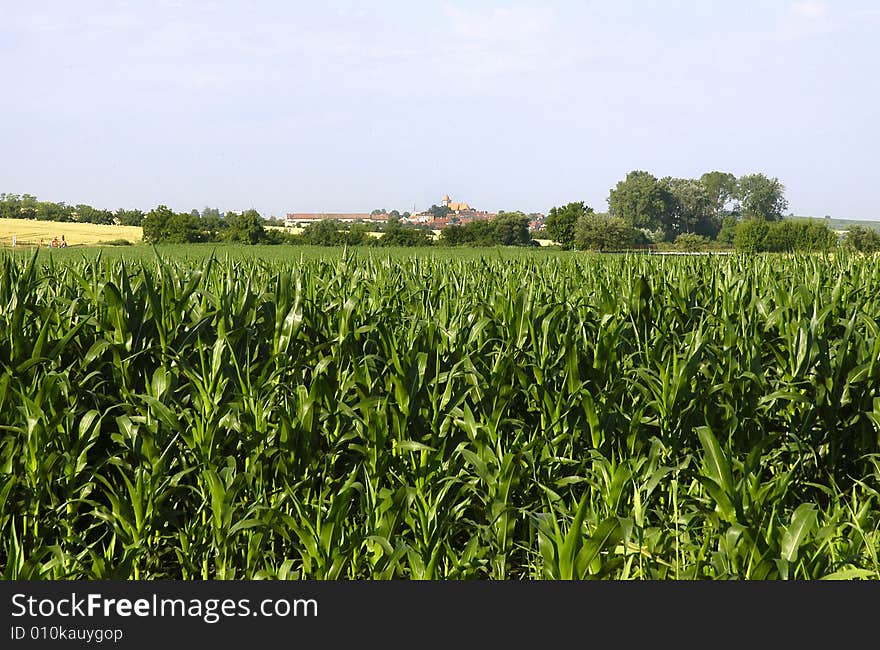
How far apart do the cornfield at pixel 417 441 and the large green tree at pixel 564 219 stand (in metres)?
87.4

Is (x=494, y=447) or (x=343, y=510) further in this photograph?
(x=494, y=447)

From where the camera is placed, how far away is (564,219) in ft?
305

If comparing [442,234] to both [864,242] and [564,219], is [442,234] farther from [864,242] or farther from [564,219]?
[864,242]

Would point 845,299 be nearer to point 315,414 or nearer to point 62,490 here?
point 315,414

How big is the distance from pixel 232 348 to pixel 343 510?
114 centimetres

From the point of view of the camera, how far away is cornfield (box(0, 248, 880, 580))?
317cm

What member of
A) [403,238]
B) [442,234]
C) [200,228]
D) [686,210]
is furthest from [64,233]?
[686,210]

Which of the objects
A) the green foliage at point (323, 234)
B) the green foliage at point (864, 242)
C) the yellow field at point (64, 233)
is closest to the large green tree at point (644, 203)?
the green foliage at point (323, 234)

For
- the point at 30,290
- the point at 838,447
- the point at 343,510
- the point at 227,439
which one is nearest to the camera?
the point at 343,510

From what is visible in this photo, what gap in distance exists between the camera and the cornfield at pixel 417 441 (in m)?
3.17

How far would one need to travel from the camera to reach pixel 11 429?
3.43 m

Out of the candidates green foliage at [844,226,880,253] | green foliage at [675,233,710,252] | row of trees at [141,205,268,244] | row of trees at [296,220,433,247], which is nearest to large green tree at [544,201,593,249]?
green foliage at [675,233,710,252]

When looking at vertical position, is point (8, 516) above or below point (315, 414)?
below

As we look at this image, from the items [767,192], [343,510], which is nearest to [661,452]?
[343,510]
